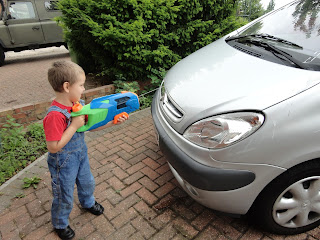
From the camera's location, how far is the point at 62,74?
1456 millimetres

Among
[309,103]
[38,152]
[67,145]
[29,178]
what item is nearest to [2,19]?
[38,152]

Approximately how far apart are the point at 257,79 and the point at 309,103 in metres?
0.37

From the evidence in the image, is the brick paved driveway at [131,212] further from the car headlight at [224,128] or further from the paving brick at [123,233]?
the car headlight at [224,128]

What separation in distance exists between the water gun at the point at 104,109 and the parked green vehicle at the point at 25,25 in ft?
22.4

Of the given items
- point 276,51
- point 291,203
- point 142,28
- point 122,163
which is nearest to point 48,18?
point 142,28

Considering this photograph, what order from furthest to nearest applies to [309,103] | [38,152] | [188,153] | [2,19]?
[2,19], [38,152], [188,153], [309,103]

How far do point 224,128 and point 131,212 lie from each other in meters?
1.17

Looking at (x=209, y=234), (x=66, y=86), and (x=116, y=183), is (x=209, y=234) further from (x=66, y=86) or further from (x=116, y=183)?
(x=66, y=86)

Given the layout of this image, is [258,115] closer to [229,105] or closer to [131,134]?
[229,105]

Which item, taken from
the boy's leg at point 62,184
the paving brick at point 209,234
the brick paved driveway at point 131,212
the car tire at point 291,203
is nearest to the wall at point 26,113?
the brick paved driveway at point 131,212

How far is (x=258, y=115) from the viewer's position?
1.49 m

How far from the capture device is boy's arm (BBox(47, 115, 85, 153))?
1480 mm

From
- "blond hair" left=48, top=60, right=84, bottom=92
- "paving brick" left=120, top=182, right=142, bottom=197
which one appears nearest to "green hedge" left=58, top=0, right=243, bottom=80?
"paving brick" left=120, top=182, right=142, bottom=197

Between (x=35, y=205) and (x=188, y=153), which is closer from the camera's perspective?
(x=188, y=153)
